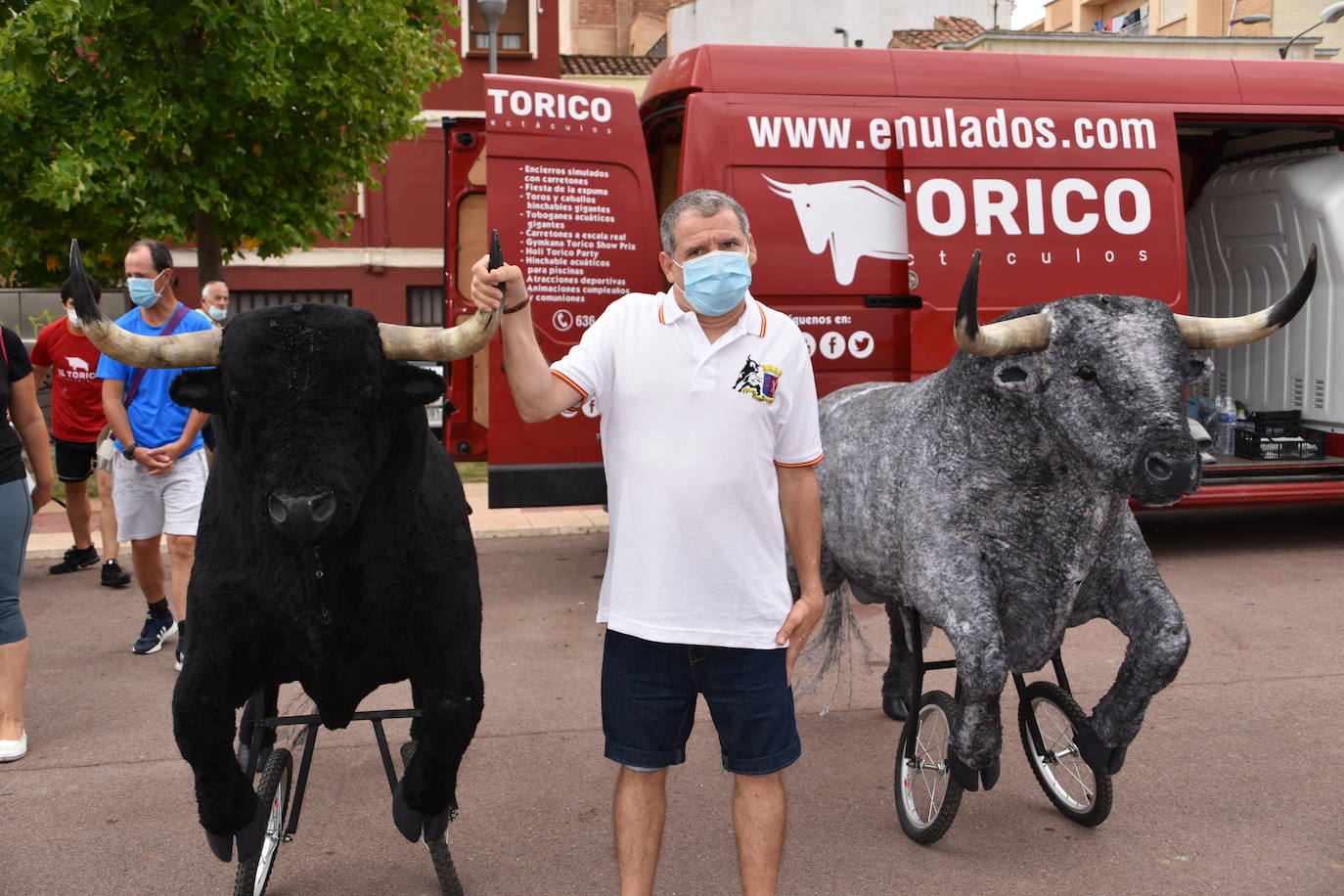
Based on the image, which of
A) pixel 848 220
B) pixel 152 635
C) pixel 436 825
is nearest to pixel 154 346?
pixel 436 825

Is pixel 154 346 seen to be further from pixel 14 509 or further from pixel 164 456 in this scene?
pixel 164 456

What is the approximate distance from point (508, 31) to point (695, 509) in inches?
864

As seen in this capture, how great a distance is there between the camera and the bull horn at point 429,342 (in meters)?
2.86

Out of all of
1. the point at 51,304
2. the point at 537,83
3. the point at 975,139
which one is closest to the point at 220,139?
the point at 51,304

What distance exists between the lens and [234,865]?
377 cm

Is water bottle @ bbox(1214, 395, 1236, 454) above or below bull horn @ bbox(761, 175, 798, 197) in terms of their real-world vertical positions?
below

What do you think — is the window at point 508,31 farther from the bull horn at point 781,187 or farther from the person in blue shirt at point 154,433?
the person in blue shirt at point 154,433

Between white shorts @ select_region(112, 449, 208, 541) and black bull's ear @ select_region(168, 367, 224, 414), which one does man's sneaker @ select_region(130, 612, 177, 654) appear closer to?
white shorts @ select_region(112, 449, 208, 541)

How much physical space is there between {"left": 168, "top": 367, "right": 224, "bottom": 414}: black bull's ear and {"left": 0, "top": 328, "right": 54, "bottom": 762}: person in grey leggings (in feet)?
6.28

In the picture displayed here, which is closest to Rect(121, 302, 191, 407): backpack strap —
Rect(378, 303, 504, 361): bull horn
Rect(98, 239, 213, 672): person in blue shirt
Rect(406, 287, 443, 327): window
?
Answer: Rect(98, 239, 213, 672): person in blue shirt

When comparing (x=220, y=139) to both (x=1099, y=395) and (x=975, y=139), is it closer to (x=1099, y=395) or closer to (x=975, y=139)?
(x=975, y=139)

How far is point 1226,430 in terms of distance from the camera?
9.13 metres

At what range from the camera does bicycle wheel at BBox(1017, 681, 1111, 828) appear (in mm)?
3875

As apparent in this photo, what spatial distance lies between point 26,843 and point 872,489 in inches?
116
